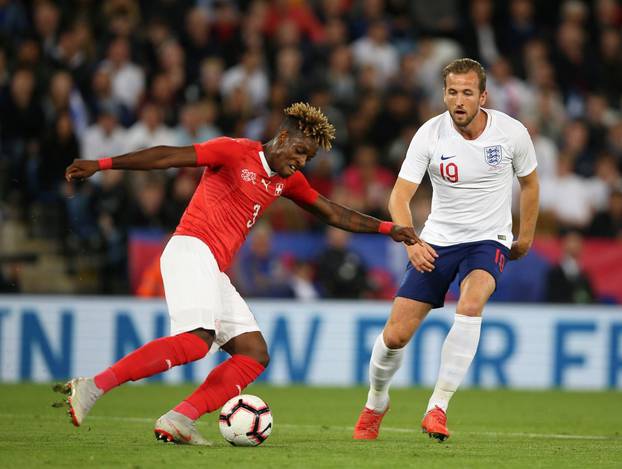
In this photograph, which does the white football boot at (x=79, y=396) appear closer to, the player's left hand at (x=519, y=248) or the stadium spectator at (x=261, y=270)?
the player's left hand at (x=519, y=248)

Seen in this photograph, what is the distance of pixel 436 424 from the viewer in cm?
729

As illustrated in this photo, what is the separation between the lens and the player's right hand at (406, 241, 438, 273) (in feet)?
24.8

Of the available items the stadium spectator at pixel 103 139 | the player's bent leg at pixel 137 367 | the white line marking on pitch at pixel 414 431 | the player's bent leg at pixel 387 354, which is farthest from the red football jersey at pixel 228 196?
the stadium spectator at pixel 103 139

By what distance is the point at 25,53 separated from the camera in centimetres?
1498

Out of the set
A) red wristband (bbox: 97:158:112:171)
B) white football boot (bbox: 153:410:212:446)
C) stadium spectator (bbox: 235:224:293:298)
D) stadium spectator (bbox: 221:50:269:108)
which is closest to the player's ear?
red wristband (bbox: 97:158:112:171)

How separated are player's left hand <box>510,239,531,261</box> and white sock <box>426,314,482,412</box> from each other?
80 centimetres

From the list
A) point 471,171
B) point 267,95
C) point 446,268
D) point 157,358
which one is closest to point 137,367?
point 157,358

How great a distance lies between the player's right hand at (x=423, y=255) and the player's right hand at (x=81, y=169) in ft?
7.11

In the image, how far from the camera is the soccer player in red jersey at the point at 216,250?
22.3 ft

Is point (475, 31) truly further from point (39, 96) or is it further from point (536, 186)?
point (536, 186)

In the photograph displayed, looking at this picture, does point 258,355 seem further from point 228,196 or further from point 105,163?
point 105,163

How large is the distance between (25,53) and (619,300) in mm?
8104

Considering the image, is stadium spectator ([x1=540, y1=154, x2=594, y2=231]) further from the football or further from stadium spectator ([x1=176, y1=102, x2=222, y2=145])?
the football

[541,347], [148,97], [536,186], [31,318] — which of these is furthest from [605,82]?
[536,186]
